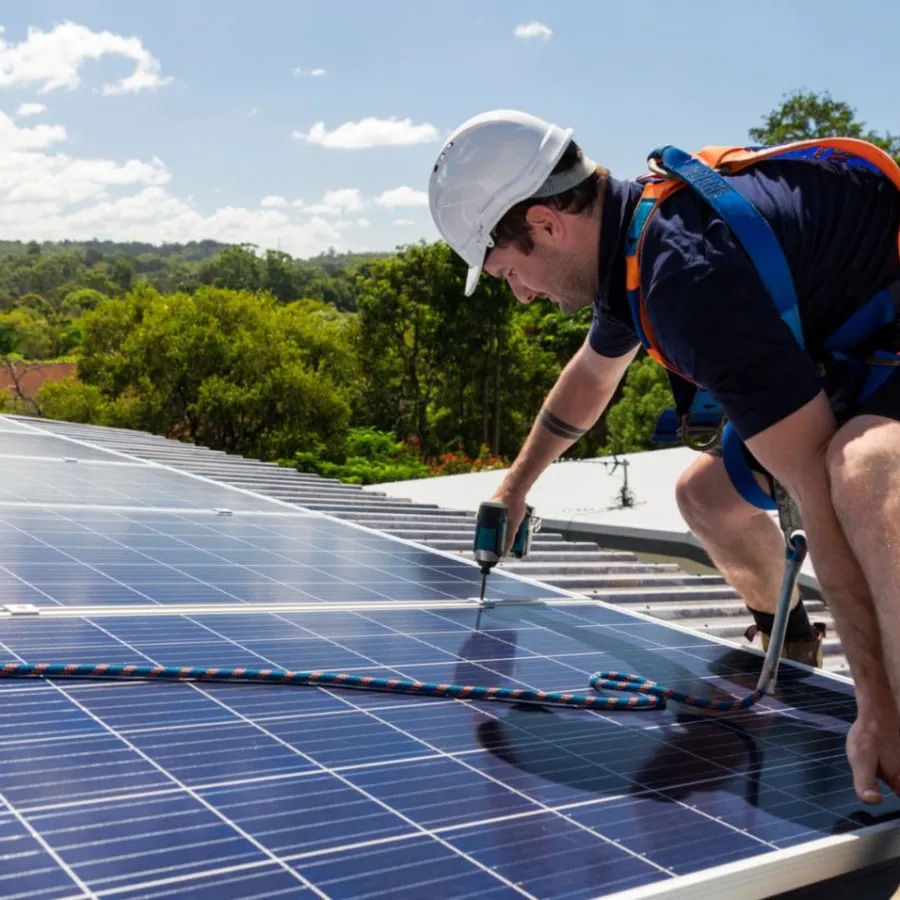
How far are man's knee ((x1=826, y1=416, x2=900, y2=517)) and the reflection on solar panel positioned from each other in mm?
776

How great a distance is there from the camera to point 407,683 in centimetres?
357

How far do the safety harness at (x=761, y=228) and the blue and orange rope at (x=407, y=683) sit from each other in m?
1.05

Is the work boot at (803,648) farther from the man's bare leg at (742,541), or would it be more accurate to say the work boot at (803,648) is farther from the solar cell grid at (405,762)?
the solar cell grid at (405,762)

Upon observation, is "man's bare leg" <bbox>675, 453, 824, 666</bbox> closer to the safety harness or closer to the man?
the man

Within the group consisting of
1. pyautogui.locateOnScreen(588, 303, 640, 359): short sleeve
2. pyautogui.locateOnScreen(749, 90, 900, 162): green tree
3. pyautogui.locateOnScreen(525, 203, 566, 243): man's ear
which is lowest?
pyautogui.locateOnScreen(588, 303, 640, 359): short sleeve

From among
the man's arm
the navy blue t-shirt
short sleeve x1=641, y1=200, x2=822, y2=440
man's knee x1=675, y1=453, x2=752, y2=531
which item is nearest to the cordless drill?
the man's arm

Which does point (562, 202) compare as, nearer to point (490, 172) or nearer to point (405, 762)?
point (490, 172)

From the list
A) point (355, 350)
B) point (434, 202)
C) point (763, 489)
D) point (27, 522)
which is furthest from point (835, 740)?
point (355, 350)

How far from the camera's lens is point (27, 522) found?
581cm

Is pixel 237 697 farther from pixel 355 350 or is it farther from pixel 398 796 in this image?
pixel 355 350

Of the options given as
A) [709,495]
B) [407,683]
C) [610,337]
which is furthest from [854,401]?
[407,683]

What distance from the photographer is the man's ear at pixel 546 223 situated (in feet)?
11.9

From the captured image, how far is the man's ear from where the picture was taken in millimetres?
3642

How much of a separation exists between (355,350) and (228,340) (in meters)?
5.62
